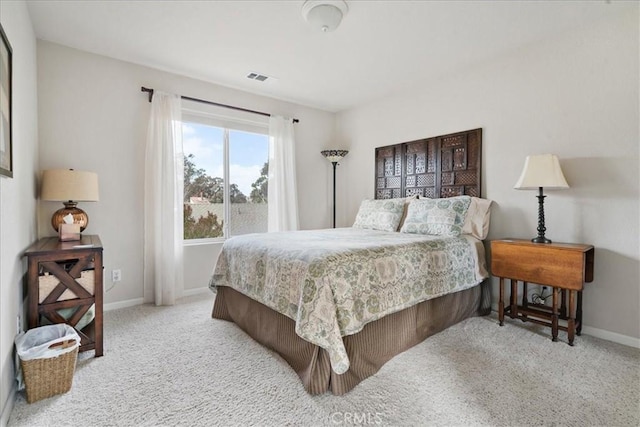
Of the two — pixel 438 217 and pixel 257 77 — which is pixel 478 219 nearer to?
pixel 438 217

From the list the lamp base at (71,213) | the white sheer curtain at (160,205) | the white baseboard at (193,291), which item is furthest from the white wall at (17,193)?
the white baseboard at (193,291)

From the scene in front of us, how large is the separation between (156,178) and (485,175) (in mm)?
3382

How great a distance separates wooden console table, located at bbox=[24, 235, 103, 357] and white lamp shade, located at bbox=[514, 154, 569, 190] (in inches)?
129

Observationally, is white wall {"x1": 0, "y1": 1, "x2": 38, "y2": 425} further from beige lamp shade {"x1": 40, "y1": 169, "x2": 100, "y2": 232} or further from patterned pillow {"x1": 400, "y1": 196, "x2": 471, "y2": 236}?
A: patterned pillow {"x1": 400, "y1": 196, "x2": 471, "y2": 236}

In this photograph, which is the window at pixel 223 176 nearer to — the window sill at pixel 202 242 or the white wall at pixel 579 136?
the window sill at pixel 202 242

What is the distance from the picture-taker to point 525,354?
2.18m

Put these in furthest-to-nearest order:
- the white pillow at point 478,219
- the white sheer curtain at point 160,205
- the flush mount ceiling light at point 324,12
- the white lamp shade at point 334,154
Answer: the white lamp shade at point 334,154 → the white sheer curtain at point 160,205 → the white pillow at point 478,219 → the flush mount ceiling light at point 324,12

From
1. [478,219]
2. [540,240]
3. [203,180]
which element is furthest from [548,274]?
[203,180]

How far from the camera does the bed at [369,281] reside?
1760 mm

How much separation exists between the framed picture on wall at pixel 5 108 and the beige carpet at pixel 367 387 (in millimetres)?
1257

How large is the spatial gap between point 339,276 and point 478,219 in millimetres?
1918

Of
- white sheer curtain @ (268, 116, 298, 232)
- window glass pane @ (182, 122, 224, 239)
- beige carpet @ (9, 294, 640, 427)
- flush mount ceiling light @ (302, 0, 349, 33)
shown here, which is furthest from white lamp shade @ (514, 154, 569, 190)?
window glass pane @ (182, 122, 224, 239)

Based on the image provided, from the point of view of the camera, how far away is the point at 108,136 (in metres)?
3.05

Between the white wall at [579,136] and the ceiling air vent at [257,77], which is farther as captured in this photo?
the ceiling air vent at [257,77]
